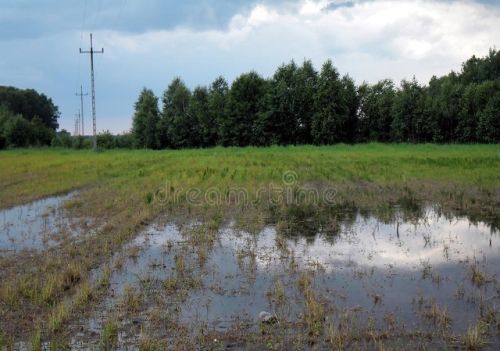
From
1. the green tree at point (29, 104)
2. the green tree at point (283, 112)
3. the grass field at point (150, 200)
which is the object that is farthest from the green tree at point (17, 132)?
the grass field at point (150, 200)

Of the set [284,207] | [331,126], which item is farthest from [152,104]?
[284,207]

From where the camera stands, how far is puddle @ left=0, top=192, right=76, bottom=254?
9453 mm

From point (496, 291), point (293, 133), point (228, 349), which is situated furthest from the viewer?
point (293, 133)

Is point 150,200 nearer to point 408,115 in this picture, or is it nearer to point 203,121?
point 408,115

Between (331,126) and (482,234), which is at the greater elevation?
(331,126)

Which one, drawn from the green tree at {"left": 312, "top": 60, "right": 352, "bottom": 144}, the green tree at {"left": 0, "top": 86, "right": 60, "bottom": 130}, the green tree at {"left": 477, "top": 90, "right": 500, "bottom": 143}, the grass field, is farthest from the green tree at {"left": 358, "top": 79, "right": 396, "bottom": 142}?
the green tree at {"left": 0, "top": 86, "right": 60, "bottom": 130}

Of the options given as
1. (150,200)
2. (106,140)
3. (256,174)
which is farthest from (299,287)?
(106,140)

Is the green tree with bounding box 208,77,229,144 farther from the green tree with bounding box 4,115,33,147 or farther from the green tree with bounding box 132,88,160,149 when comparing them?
the green tree with bounding box 4,115,33,147

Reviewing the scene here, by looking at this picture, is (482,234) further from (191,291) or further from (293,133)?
(293,133)

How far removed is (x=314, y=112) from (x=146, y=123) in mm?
23749

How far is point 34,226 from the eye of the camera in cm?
1124

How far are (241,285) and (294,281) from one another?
2.67 feet

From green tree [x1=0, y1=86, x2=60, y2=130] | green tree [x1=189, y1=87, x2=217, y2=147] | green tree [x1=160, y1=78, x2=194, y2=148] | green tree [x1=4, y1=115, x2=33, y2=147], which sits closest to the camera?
green tree [x1=189, y1=87, x2=217, y2=147]

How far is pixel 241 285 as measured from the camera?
6.91 m
